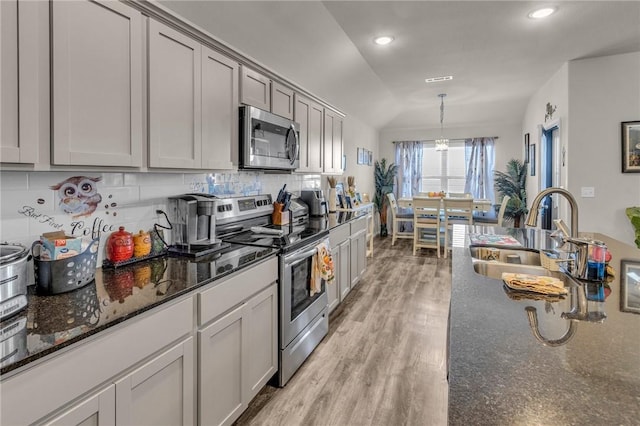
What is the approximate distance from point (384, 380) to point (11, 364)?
6.39ft

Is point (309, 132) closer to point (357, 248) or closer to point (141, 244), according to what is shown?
point (357, 248)

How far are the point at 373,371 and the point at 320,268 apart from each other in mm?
790

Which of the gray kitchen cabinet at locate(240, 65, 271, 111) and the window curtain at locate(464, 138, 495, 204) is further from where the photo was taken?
the window curtain at locate(464, 138, 495, 204)

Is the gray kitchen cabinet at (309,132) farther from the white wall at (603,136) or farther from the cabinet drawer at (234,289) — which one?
the white wall at (603,136)

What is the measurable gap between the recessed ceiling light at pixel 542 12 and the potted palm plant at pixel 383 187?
4591 millimetres

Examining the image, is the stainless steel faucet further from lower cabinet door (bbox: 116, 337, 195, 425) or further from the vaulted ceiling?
the vaulted ceiling

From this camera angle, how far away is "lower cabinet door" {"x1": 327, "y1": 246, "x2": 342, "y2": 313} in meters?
3.04

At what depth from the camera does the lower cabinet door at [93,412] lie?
92 cm

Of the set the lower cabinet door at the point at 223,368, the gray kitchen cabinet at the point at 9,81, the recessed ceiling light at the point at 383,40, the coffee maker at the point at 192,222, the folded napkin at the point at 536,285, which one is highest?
the recessed ceiling light at the point at 383,40

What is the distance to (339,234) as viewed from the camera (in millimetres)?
3150

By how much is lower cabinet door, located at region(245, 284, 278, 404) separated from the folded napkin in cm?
121

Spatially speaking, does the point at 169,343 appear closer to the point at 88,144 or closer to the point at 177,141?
the point at 88,144

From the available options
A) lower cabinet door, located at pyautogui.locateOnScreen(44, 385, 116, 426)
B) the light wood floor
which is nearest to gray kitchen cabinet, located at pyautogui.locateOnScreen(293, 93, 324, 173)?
the light wood floor

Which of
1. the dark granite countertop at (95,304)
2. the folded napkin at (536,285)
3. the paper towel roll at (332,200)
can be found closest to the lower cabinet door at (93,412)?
the dark granite countertop at (95,304)
